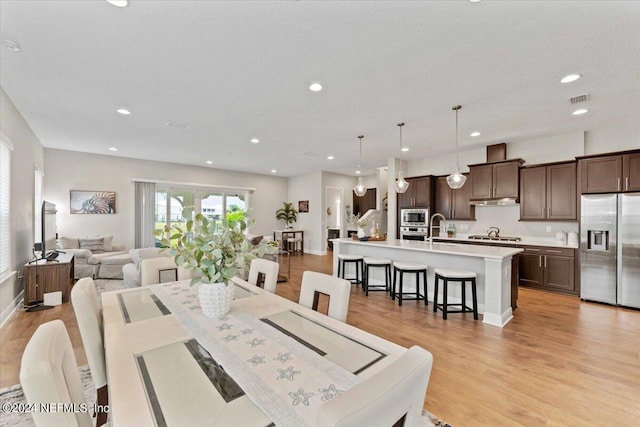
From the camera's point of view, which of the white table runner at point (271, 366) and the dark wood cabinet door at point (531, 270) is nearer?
the white table runner at point (271, 366)

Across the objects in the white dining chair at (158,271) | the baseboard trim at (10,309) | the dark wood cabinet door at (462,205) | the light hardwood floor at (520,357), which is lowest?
the light hardwood floor at (520,357)

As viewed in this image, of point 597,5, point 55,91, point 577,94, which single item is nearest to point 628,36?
point 597,5

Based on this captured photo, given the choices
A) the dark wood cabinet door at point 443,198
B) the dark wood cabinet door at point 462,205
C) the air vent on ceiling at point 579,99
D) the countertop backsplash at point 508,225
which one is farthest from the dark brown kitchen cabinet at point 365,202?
the air vent on ceiling at point 579,99

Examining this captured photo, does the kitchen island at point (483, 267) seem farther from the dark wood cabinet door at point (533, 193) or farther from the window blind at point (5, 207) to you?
the window blind at point (5, 207)

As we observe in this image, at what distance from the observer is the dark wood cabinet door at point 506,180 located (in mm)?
5367

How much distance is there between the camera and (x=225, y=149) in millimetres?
6266

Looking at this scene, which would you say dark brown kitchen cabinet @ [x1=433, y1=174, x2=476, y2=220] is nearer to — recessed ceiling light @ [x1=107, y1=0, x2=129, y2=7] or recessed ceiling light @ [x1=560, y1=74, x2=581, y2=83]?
recessed ceiling light @ [x1=560, y1=74, x2=581, y2=83]

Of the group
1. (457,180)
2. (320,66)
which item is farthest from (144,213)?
(457,180)

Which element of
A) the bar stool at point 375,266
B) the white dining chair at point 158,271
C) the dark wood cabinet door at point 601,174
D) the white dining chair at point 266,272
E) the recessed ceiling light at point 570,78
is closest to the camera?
the white dining chair at point 266,272

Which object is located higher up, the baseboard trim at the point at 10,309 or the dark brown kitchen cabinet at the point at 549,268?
the dark brown kitchen cabinet at the point at 549,268

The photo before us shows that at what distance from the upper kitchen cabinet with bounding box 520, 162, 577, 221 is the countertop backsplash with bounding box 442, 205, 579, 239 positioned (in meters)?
0.29

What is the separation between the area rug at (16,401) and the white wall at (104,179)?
18.7 feet

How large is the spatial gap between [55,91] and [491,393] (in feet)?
17.9

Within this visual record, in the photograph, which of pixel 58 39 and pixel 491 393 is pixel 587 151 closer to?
pixel 491 393
